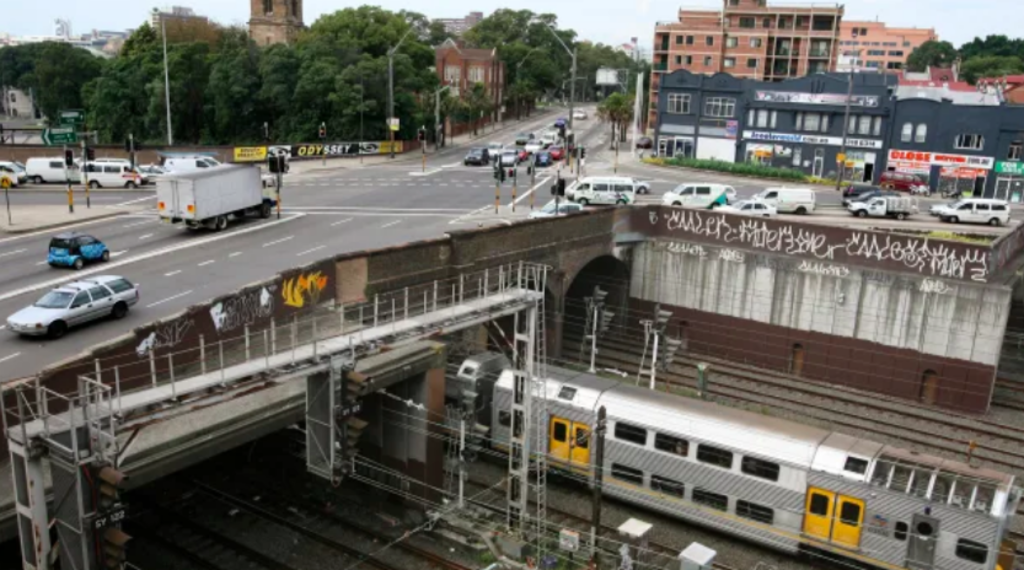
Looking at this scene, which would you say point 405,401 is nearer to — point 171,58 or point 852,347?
point 852,347

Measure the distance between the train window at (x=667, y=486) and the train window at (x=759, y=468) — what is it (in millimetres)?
1917

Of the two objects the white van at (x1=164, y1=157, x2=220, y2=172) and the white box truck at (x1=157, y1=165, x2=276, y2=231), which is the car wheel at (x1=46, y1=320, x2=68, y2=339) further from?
the white van at (x1=164, y1=157, x2=220, y2=172)

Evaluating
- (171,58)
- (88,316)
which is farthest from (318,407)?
(171,58)

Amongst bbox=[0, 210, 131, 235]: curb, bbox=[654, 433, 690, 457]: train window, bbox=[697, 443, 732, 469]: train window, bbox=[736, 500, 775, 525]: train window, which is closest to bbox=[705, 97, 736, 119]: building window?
bbox=[0, 210, 131, 235]: curb

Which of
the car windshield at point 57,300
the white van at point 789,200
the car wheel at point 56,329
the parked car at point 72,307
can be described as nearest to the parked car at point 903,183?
the white van at point 789,200

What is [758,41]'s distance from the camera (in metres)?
97.6

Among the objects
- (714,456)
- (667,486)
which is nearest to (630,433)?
(667,486)

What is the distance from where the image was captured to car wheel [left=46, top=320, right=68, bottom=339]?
79.5ft

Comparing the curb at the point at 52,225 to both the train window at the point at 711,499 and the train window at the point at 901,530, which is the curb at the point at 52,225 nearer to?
the train window at the point at 711,499

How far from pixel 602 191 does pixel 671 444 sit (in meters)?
27.4

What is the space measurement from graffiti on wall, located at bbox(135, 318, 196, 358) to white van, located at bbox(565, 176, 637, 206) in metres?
31.8

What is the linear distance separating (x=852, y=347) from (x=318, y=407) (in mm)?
26695

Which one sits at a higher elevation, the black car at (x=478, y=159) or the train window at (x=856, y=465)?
the black car at (x=478, y=159)

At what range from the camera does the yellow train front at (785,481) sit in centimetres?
1948
